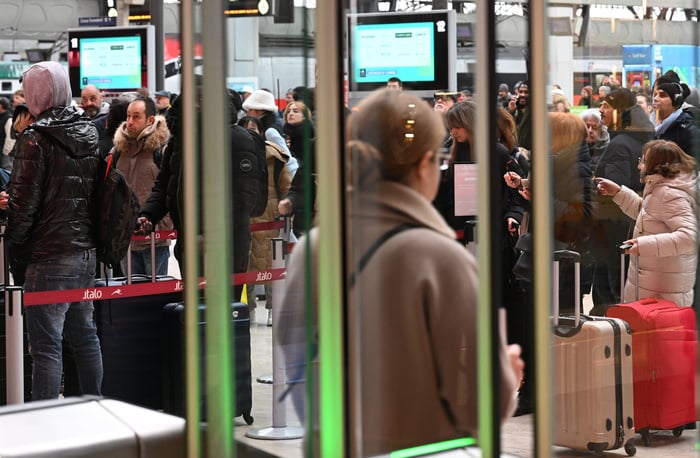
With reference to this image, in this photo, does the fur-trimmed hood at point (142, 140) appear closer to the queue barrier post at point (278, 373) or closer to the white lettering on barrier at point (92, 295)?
the white lettering on barrier at point (92, 295)

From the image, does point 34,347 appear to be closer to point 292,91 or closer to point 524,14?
point 292,91

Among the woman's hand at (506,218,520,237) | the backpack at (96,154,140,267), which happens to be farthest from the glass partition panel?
the backpack at (96,154,140,267)

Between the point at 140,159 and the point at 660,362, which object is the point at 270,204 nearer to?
the point at 660,362

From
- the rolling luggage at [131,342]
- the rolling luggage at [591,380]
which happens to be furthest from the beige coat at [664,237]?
the rolling luggage at [131,342]

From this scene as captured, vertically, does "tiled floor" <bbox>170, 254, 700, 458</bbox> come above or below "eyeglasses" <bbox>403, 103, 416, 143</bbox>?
below

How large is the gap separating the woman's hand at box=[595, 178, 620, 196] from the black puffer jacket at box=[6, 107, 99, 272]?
2635 mm

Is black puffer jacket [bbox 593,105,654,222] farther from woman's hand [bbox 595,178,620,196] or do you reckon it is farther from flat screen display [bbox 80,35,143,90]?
flat screen display [bbox 80,35,143,90]

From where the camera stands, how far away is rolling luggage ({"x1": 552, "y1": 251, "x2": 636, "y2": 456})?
2.66 meters

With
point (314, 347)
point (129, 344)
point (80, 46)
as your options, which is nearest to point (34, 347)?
point (129, 344)

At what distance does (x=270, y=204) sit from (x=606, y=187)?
87 centimetres

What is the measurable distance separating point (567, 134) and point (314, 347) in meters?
0.80

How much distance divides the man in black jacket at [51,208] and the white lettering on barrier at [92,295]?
33mm

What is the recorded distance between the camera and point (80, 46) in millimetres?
11438

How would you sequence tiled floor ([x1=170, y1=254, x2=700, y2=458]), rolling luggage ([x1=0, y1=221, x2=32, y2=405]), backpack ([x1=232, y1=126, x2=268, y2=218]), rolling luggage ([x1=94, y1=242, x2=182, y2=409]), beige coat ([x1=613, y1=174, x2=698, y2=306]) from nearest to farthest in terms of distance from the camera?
tiled floor ([x1=170, y1=254, x2=700, y2=458]) < beige coat ([x1=613, y1=174, x2=698, y2=306]) < backpack ([x1=232, y1=126, x2=268, y2=218]) < rolling luggage ([x1=0, y1=221, x2=32, y2=405]) < rolling luggage ([x1=94, y1=242, x2=182, y2=409])
